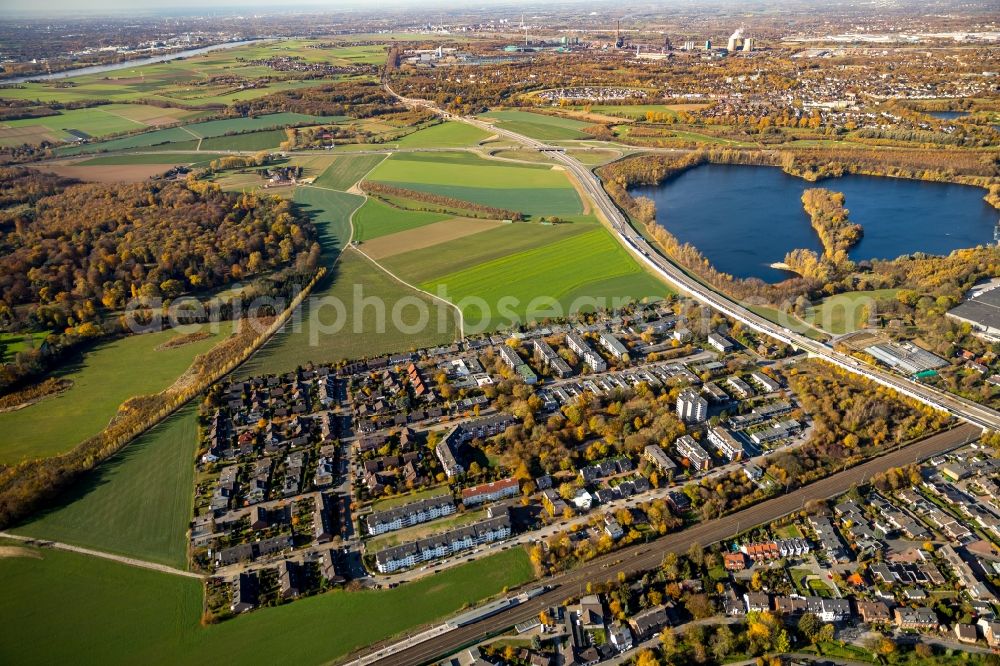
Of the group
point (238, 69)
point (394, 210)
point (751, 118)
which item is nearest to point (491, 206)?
point (394, 210)

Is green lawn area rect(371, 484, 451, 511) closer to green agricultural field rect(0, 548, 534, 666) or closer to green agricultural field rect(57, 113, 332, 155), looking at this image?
green agricultural field rect(0, 548, 534, 666)

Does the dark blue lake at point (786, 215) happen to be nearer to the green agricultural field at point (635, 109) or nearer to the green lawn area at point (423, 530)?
the green agricultural field at point (635, 109)

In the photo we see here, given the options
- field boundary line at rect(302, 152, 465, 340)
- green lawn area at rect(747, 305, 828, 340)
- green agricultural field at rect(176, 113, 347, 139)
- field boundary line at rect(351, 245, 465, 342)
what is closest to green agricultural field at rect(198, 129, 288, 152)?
green agricultural field at rect(176, 113, 347, 139)

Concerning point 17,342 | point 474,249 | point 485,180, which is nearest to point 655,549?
point 474,249

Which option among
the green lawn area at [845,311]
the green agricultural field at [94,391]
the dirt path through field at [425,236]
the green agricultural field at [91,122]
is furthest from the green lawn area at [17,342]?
the green agricultural field at [91,122]

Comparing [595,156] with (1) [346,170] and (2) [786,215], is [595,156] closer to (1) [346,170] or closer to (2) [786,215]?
(2) [786,215]

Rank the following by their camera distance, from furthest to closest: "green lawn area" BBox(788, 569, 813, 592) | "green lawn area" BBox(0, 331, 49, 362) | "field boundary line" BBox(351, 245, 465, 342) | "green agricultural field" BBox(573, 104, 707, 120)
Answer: "green agricultural field" BBox(573, 104, 707, 120)
"field boundary line" BBox(351, 245, 465, 342)
"green lawn area" BBox(0, 331, 49, 362)
"green lawn area" BBox(788, 569, 813, 592)
